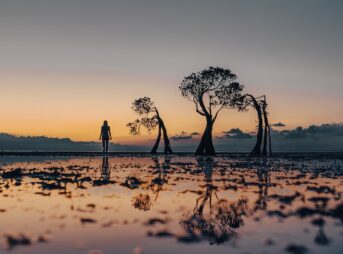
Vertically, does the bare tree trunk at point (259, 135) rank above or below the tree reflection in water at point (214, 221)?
above

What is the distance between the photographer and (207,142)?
54.3 m

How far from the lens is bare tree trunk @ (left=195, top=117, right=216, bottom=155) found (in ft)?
177

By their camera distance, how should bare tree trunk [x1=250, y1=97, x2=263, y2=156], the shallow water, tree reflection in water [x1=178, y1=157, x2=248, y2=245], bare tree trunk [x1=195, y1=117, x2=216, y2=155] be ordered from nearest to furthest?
the shallow water, tree reflection in water [x1=178, y1=157, x2=248, y2=245], bare tree trunk [x1=250, y1=97, x2=263, y2=156], bare tree trunk [x1=195, y1=117, x2=216, y2=155]

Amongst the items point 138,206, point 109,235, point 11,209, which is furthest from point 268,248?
point 11,209

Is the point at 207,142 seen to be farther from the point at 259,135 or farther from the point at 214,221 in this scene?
the point at 214,221

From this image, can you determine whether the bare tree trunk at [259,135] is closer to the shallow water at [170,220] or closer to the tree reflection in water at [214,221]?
the shallow water at [170,220]

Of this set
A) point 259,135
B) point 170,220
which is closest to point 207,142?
point 259,135

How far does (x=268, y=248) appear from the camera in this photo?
5656 mm

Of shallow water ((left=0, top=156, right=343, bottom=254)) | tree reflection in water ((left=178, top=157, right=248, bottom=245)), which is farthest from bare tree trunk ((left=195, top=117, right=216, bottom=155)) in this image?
tree reflection in water ((left=178, top=157, right=248, bottom=245))

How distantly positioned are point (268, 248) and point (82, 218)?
3.73 m

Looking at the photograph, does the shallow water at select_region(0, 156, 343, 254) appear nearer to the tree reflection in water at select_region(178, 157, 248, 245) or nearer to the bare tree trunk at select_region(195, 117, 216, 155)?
the tree reflection in water at select_region(178, 157, 248, 245)

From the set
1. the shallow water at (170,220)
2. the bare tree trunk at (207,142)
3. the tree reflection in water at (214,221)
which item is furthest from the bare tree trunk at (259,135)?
the tree reflection in water at (214,221)

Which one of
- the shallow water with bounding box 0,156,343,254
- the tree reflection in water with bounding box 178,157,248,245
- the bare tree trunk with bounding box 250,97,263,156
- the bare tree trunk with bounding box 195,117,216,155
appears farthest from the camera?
the bare tree trunk with bounding box 195,117,216,155

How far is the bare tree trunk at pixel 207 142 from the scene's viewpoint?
177 ft
